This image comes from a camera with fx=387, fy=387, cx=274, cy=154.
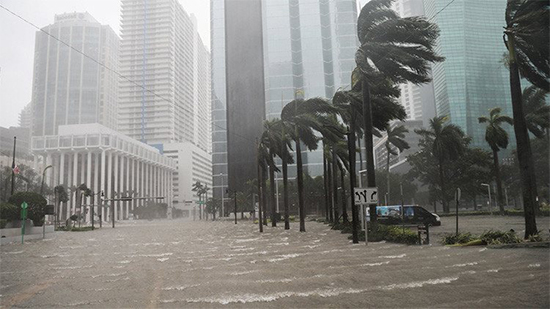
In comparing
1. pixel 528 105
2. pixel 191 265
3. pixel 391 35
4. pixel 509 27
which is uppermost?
pixel 391 35

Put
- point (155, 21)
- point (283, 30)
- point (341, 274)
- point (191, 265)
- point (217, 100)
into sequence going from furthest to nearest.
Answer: point (155, 21) → point (217, 100) → point (283, 30) → point (191, 265) → point (341, 274)

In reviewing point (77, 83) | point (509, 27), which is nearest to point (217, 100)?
point (77, 83)

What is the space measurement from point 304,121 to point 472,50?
13340 millimetres

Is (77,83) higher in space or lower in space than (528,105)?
higher

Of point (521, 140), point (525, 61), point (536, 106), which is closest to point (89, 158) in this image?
point (536, 106)

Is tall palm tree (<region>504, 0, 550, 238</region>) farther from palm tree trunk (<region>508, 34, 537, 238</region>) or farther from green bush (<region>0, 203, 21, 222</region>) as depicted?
green bush (<region>0, 203, 21, 222</region>)

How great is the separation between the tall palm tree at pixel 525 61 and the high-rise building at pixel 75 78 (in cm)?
9464

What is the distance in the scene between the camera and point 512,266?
1002 cm

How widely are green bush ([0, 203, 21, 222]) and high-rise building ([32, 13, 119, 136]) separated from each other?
231ft

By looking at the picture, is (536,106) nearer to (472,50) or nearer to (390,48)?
(472,50)

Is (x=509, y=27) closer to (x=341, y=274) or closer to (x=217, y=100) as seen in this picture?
(x=341, y=274)

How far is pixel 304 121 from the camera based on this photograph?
3033 cm

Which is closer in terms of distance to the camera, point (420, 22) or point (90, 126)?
point (420, 22)

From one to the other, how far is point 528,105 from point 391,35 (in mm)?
7261
